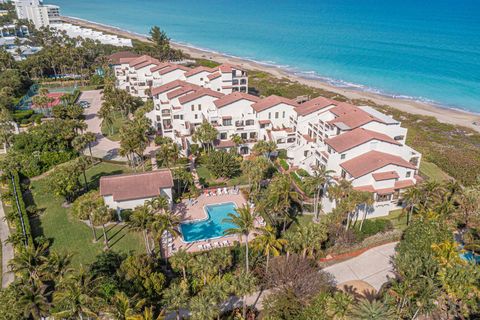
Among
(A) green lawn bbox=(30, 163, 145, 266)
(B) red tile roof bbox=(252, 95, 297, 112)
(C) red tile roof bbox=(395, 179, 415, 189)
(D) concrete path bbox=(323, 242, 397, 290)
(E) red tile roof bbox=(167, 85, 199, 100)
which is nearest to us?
(D) concrete path bbox=(323, 242, 397, 290)

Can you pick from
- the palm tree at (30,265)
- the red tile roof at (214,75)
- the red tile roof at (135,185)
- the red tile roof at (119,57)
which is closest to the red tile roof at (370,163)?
the red tile roof at (135,185)

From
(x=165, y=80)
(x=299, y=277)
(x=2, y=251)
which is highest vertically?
(x=165, y=80)

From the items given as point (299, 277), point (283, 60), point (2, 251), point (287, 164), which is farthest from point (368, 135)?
point (283, 60)

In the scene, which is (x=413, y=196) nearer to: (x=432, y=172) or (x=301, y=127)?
Answer: (x=432, y=172)

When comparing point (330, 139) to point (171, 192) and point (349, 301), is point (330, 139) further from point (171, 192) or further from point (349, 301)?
point (349, 301)

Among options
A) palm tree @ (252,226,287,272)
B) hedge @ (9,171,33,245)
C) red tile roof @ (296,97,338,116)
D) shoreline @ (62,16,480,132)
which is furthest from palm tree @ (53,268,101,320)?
shoreline @ (62,16,480,132)

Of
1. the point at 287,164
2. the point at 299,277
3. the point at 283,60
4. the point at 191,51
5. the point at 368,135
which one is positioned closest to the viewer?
the point at 299,277

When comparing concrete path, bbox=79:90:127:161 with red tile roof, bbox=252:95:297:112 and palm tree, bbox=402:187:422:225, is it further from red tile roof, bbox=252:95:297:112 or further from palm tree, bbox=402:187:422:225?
palm tree, bbox=402:187:422:225
